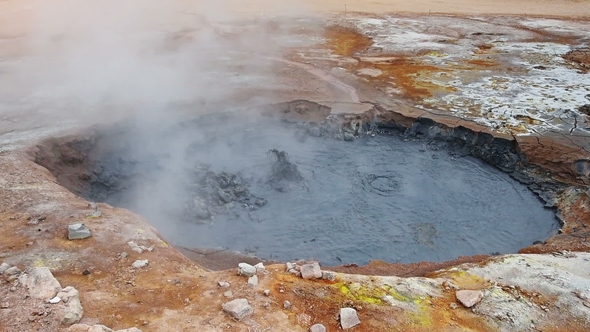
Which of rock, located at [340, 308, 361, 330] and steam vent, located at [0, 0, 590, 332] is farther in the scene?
steam vent, located at [0, 0, 590, 332]

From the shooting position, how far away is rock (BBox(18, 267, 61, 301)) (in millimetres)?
3893

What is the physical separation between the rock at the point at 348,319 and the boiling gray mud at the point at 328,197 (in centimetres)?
274

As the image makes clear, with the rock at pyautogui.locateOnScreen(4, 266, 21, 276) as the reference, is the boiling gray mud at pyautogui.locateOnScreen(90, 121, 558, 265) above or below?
below

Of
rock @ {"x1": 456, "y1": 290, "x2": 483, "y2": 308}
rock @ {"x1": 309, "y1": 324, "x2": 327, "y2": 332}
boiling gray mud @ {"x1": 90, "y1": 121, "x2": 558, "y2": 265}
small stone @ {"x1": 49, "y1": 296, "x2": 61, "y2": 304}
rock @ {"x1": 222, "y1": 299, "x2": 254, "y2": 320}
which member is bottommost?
boiling gray mud @ {"x1": 90, "y1": 121, "x2": 558, "y2": 265}

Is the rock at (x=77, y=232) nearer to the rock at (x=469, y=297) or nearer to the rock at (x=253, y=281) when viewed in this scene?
the rock at (x=253, y=281)

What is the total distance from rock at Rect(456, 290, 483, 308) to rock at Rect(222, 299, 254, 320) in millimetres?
2006

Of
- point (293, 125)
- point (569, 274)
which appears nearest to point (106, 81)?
point (293, 125)

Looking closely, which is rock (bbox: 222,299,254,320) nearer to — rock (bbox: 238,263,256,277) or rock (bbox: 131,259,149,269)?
rock (bbox: 238,263,256,277)

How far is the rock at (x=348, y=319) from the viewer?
3.88 metres

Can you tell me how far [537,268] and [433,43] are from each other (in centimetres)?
1218

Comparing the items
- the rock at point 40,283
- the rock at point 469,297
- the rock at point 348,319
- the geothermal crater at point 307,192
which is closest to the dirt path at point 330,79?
the geothermal crater at point 307,192

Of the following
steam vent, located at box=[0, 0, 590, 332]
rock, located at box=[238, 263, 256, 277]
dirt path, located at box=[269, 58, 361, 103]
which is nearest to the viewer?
steam vent, located at box=[0, 0, 590, 332]

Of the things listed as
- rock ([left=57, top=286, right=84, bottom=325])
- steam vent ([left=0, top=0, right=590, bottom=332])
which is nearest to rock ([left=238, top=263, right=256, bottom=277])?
steam vent ([left=0, top=0, right=590, bottom=332])

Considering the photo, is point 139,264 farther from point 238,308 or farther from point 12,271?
point 238,308
